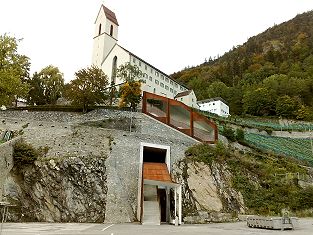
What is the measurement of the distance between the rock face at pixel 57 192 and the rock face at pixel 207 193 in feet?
23.7

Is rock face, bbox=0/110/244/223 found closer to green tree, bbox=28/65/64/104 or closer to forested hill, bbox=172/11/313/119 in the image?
green tree, bbox=28/65/64/104

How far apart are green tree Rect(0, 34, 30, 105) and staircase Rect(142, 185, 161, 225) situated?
61.5 ft

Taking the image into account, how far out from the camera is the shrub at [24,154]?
83.1 ft

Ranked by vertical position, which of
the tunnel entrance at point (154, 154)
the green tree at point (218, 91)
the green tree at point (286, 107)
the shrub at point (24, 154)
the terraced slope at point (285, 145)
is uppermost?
the green tree at point (218, 91)

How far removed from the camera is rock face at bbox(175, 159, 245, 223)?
26297 mm

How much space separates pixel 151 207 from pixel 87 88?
20.2 meters

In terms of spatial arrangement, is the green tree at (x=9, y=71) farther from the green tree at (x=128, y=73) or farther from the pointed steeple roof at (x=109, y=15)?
the pointed steeple roof at (x=109, y=15)

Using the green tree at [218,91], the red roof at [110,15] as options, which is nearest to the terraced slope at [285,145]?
the green tree at [218,91]

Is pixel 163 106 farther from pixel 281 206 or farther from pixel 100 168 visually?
pixel 281 206

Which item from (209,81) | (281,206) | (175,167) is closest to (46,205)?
(175,167)

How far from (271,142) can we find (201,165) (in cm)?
2719

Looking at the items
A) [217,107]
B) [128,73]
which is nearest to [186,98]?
[217,107]

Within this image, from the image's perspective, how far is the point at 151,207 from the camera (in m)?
26.7

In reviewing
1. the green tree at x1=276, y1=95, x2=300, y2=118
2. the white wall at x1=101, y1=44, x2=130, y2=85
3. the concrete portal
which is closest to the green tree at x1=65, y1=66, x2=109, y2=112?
the concrete portal
